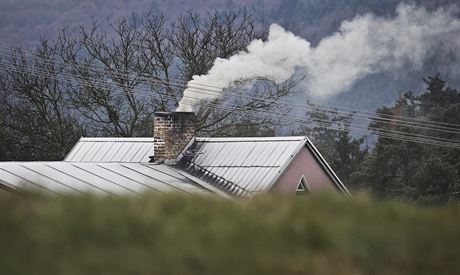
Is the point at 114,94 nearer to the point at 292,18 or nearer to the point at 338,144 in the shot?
the point at 338,144

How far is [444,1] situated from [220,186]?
9683cm

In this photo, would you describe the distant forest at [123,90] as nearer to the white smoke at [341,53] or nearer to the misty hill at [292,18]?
the white smoke at [341,53]

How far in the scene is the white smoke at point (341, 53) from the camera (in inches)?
1555

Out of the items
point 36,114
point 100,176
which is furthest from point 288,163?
point 36,114

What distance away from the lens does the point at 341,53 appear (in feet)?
226

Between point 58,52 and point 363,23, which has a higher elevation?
point 363,23

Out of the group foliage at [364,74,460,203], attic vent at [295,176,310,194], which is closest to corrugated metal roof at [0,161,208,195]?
attic vent at [295,176,310,194]

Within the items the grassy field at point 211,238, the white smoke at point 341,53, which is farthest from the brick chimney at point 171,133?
the grassy field at point 211,238

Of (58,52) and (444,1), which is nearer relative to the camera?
(58,52)

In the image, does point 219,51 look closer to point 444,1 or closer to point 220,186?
point 220,186

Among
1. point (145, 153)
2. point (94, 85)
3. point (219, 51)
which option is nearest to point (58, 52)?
point (94, 85)

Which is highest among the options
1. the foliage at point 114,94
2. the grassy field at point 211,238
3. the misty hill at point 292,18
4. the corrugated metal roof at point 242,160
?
the misty hill at point 292,18

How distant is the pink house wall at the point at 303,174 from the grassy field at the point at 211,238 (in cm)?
1737

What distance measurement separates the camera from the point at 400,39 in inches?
3895
